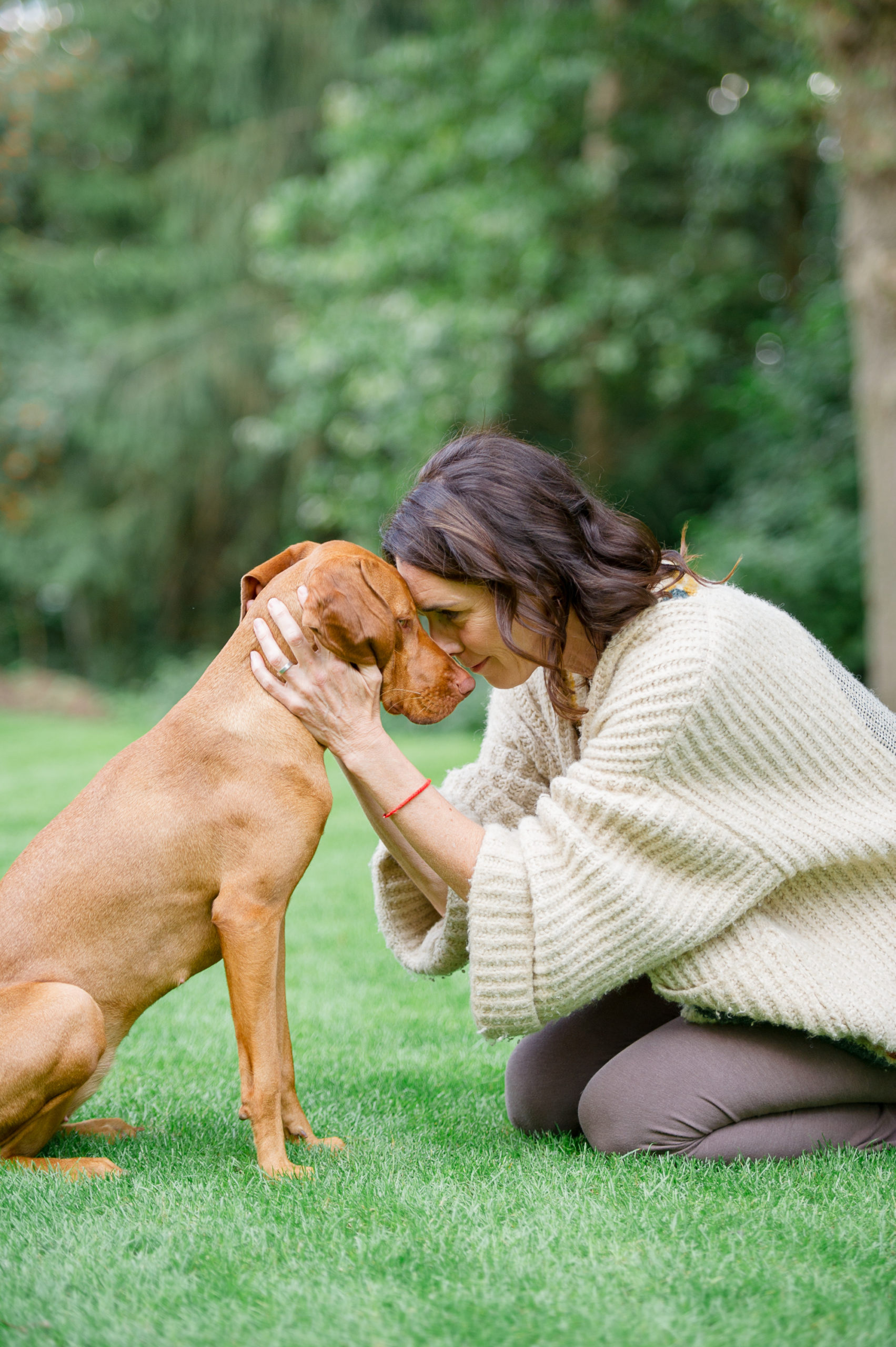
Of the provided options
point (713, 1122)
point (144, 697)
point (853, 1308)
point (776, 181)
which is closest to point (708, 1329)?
point (853, 1308)

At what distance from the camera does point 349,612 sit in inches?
113

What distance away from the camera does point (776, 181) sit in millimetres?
14109

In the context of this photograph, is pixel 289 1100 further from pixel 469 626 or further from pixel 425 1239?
pixel 469 626

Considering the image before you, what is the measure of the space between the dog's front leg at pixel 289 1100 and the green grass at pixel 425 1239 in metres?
0.09

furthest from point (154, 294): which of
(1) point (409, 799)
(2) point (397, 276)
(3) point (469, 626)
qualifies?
(1) point (409, 799)

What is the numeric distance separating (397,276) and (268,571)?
1108 cm

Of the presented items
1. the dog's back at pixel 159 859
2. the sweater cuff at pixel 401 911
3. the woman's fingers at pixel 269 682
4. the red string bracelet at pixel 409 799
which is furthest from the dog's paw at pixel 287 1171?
the woman's fingers at pixel 269 682

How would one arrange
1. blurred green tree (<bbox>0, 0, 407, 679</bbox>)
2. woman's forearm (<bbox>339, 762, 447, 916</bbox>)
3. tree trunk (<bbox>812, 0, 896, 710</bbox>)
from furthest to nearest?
blurred green tree (<bbox>0, 0, 407, 679</bbox>), tree trunk (<bbox>812, 0, 896, 710</bbox>), woman's forearm (<bbox>339, 762, 447, 916</bbox>)

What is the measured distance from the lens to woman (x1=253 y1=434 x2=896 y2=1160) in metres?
2.68

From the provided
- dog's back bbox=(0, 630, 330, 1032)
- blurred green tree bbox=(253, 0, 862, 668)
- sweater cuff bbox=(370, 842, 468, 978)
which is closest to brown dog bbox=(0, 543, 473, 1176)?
dog's back bbox=(0, 630, 330, 1032)

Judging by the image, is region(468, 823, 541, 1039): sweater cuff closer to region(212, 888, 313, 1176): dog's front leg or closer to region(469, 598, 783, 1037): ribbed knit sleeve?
region(469, 598, 783, 1037): ribbed knit sleeve

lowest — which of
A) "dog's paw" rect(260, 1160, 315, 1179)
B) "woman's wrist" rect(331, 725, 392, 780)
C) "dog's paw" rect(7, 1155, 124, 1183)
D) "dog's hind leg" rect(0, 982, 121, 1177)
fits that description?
"dog's paw" rect(260, 1160, 315, 1179)

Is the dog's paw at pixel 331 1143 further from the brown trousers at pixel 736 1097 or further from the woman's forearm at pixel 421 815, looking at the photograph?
the woman's forearm at pixel 421 815

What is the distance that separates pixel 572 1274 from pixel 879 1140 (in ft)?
3.71
